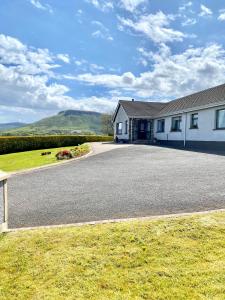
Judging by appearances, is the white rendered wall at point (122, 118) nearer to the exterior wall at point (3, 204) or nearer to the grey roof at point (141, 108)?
the grey roof at point (141, 108)

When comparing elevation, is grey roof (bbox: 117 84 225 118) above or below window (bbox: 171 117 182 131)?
above

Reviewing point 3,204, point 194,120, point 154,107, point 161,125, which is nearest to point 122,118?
point 154,107

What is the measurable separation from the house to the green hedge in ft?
20.0

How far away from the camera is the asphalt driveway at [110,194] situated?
5.50 meters

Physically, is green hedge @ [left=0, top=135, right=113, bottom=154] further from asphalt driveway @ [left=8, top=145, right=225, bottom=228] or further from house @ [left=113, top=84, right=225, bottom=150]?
asphalt driveway @ [left=8, top=145, right=225, bottom=228]

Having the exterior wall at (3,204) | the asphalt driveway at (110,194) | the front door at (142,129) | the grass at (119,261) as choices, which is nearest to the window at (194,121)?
the front door at (142,129)

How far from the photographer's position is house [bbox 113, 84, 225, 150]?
1945cm

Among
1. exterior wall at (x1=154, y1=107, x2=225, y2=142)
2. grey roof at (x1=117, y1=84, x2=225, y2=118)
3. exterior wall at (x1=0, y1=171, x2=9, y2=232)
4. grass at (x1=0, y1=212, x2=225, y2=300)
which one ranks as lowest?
grass at (x1=0, y1=212, x2=225, y2=300)

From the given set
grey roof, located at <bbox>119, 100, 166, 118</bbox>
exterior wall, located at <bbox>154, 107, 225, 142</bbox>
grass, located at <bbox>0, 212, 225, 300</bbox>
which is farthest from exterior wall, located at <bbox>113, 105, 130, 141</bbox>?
grass, located at <bbox>0, 212, 225, 300</bbox>

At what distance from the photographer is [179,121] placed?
2491 cm

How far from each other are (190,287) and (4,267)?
2446 mm

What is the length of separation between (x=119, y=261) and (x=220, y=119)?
17942 mm

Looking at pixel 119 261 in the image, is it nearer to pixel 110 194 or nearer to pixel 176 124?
pixel 110 194

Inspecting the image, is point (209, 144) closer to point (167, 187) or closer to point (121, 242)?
point (167, 187)
